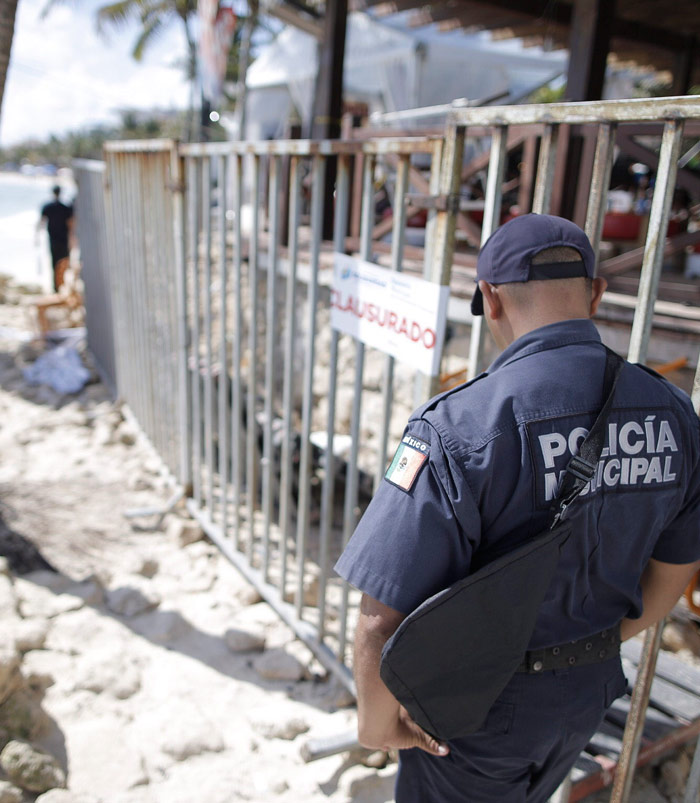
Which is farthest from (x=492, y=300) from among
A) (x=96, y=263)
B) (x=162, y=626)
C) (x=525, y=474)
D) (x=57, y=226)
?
(x=57, y=226)

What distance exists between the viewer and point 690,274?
5.88 meters

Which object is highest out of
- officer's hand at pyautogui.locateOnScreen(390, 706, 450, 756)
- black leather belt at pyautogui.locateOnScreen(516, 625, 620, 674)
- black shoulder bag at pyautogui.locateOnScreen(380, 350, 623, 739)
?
black shoulder bag at pyautogui.locateOnScreen(380, 350, 623, 739)

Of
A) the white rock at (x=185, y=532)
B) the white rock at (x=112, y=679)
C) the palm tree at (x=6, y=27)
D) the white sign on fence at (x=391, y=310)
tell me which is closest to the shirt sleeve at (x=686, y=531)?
the white sign on fence at (x=391, y=310)

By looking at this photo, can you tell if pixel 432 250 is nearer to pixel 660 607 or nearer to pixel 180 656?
pixel 660 607

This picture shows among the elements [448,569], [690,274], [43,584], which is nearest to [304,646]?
[43,584]

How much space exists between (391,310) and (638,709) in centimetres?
135

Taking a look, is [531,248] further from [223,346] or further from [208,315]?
[208,315]

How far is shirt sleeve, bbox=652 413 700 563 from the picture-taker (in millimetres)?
1509

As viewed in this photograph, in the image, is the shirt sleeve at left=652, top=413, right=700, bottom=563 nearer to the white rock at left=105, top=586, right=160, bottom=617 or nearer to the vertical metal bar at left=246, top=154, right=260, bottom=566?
the vertical metal bar at left=246, top=154, right=260, bottom=566

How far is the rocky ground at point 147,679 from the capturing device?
7.89 ft

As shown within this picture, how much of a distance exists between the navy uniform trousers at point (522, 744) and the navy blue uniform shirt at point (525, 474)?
0.45 ft

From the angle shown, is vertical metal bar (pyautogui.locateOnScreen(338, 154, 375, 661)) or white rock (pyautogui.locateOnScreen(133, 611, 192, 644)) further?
white rock (pyautogui.locateOnScreen(133, 611, 192, 644))

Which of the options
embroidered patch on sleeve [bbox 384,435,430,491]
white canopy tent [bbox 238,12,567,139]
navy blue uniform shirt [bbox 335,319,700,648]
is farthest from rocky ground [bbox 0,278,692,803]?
white canopy tent [bbox 238,12,567,139]

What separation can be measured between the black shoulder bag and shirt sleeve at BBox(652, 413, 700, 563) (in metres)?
0.34
